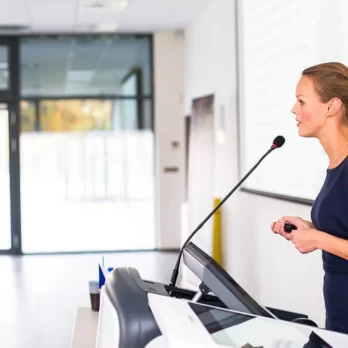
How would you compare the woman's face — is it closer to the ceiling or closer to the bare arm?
the bare arm

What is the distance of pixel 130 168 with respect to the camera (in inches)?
380

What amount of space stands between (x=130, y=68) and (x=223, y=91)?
2979 millimetres

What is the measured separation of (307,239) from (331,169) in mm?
298

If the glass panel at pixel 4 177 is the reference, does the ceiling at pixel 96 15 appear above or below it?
above

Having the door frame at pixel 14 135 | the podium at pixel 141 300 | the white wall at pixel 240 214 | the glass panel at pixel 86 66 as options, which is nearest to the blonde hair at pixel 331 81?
the podium at pixel 141 300

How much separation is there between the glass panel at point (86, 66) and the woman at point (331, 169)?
24.9 feet

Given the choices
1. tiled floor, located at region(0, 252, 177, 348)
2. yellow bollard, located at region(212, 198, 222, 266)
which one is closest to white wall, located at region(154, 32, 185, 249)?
tiled floor, located at region(0, 252, 177, 348)

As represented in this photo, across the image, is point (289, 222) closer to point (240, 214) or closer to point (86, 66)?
point (240, 214)

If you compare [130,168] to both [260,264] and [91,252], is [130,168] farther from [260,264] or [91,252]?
[260,264]

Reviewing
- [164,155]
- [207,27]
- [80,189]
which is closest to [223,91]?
[207,27]

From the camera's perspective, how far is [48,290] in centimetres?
693

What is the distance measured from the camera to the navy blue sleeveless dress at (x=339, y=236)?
1.93 metres

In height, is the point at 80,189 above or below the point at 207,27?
below

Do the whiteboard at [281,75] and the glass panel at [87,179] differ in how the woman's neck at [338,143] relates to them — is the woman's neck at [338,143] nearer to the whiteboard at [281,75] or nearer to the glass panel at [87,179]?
the whiteboard at [281,75]
